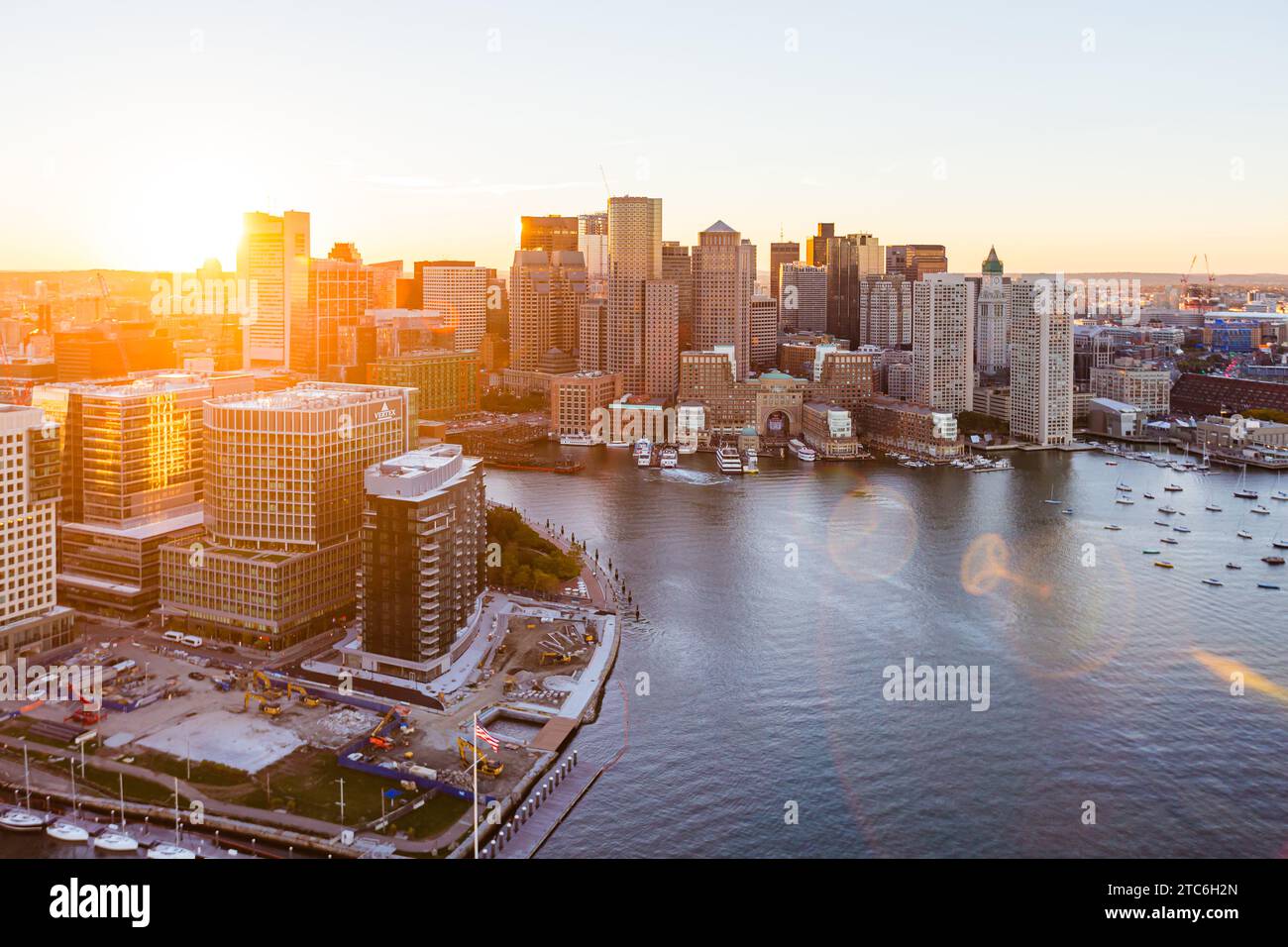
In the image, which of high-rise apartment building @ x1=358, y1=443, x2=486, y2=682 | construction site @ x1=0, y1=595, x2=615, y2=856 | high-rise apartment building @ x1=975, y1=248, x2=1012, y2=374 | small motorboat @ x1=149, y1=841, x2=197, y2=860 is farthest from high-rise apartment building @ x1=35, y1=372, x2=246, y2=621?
high-rise apartment building @ x1=975, y1=248, x2=1012, y2=374

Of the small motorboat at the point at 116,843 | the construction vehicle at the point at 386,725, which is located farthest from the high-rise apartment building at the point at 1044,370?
the small motorboat at the point at 116,843

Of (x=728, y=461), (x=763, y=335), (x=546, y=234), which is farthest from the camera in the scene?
(x=546, y=234)

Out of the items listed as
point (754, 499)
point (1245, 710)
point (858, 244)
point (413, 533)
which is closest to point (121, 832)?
point (413, 533)

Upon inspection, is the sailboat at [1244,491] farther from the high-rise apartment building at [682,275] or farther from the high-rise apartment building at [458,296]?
the high-rise apartment building at [458,296]

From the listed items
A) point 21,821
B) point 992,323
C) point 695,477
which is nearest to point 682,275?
point 992,323

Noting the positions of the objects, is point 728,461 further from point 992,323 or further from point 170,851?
point 992,323
